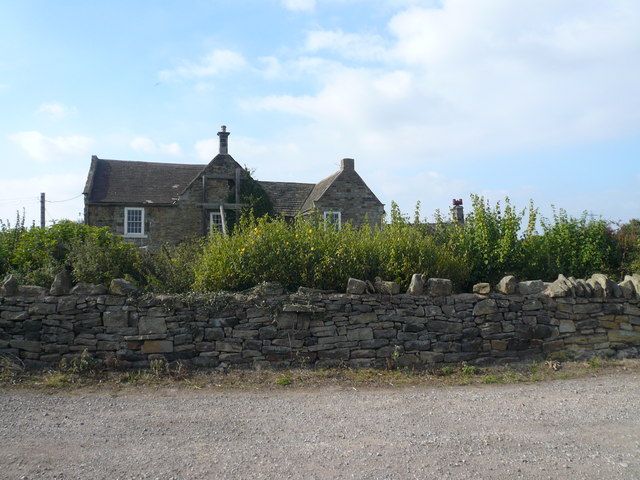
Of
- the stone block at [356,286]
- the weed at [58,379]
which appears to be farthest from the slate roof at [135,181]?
the stone block at [356,286]

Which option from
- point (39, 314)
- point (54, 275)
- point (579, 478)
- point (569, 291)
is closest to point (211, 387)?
point (39, 314)

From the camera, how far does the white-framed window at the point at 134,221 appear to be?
1041 inches

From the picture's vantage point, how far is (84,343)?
8234 millimetres

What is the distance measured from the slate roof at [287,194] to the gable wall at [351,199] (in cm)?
177

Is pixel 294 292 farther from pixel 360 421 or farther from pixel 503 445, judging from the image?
pixel 503 445

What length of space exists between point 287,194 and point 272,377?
71.8 ft

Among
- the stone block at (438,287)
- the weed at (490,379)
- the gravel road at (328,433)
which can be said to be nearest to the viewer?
the gravel road at (328,433)

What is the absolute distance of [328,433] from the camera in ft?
19.0

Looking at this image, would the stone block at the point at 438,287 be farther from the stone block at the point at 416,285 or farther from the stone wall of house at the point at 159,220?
the stone wall of house at the point at 159,220

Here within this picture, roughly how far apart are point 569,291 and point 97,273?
25.5 ft

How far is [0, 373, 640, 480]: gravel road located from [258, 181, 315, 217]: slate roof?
21.0 meters

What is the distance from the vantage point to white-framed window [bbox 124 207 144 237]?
86.8 ft

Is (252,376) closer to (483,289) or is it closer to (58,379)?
(58,379)

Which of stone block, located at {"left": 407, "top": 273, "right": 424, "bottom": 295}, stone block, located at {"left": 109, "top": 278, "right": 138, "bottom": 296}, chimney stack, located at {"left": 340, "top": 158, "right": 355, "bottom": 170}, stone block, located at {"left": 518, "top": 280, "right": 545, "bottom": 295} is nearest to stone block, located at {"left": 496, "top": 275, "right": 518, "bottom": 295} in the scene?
stone block, located at {"left": 518, "top": 280, "right": 545, "bottom": 295}
